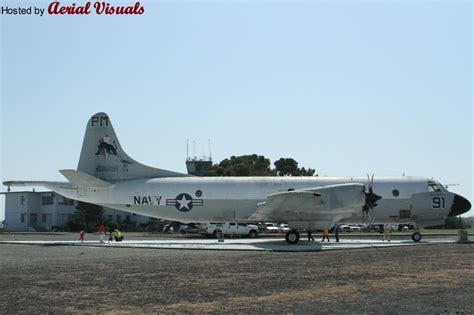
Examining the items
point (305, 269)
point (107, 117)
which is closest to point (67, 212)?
point (107, 117)

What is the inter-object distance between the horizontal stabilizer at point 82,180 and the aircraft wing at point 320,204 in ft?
30.4

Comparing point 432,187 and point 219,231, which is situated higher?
point 432,187

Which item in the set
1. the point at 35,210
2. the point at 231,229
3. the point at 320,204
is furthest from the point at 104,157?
the point at 35,210

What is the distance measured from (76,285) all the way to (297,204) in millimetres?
17440

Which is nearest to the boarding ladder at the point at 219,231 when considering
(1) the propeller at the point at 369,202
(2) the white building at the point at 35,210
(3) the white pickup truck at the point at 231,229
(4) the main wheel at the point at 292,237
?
(3) the white pickup truck at the point at 231,229

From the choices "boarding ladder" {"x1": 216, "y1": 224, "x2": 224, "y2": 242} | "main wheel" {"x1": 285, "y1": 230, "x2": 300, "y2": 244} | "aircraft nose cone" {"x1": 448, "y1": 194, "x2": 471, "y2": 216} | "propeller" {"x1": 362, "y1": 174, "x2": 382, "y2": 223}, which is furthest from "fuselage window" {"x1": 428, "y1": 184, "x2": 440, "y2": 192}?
"boarding ladder" {"x1": 216, "y1": 224, "x2": 224, "y2": 242}

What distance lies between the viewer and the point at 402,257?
21.1m

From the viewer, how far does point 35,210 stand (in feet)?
275

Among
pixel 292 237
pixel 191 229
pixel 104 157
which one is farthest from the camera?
pixel 191 229

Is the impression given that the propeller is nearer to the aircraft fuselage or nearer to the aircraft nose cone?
the aircraft fuselage

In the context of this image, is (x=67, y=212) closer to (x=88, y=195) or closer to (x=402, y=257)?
(x=88, y=195)

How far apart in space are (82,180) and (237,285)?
20.3m

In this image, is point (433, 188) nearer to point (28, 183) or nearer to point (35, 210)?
point (28, 183)

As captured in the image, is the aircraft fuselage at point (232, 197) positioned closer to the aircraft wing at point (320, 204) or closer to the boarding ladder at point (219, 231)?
the aircraft wing at point (320, 204)
